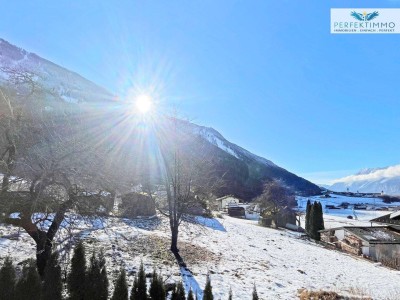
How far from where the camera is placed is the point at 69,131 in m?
10.2

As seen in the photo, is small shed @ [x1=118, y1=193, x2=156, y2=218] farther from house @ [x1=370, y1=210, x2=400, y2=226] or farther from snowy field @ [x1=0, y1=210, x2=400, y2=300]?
house @ [x1=370, y1=210, x2=400, y2=226]

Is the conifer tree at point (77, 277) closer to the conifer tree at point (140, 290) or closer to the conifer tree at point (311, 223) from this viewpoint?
the conifer tree at point (140, 290)

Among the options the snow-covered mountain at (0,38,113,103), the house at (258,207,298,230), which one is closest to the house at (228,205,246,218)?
the house at (258,207,298,230)

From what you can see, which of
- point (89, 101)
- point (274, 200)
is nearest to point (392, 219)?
point (274, 200)

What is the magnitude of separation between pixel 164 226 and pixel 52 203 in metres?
15.0

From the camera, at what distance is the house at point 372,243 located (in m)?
31.9

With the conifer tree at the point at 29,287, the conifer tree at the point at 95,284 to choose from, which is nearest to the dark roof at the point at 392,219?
the conifer tree at the point at 95,284

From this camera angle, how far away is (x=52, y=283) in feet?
25.2

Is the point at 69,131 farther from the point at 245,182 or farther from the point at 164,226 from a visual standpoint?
the point at 245,182

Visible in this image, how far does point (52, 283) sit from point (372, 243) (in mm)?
34344

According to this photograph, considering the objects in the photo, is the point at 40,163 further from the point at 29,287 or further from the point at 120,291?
the point at 120,291

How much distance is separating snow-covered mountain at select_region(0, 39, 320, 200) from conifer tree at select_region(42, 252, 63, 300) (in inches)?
211

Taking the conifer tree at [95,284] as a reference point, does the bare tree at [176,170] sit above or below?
above

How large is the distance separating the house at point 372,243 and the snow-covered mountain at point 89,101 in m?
18.6
